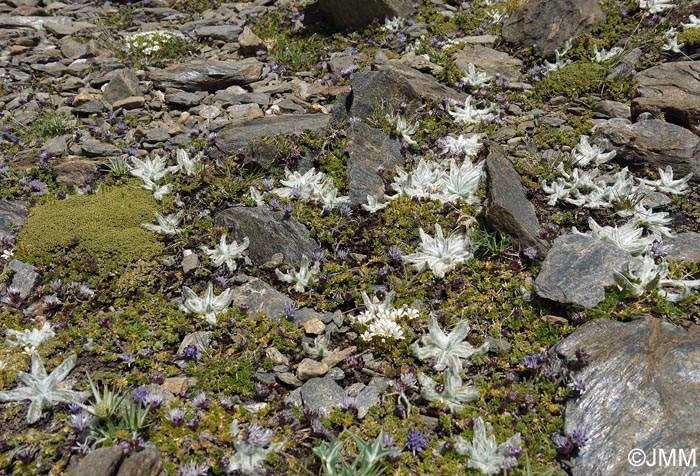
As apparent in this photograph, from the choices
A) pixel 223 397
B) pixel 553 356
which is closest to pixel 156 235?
pixel 223 397

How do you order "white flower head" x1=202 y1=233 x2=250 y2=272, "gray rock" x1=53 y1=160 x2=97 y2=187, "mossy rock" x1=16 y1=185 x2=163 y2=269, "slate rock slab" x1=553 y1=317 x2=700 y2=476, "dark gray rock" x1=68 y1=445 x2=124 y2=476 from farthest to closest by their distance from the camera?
"gray rock" x1=53 y1=160 x2=97 y2=187
"mossy rock" x1=16 y1=185 x2=163 y2=269
"white flower head" x1=202 y1=233 x2=250 y2=272
"slate rock slab" x1=553 y1=317 x2=700 y2=476
"dark gray rock" x1=68 y1=445 x2=124 y2=476

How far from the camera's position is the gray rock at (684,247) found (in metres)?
5.79

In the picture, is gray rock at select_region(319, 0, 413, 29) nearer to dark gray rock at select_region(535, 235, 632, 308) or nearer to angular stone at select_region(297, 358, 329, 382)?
dark gray rock at select_region(535, 235, 632, 308)

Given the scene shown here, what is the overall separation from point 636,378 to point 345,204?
3.69 metres

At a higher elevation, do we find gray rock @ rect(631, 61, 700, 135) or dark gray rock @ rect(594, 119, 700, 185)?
gray rock @ rect(631, 61, 700, 135)

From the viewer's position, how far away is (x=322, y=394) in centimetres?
475

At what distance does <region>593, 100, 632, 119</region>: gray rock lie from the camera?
809cm

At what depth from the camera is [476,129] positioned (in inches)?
317

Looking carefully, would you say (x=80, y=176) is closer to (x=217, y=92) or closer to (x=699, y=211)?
(x=217, y=92)

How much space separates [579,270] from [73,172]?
6.57 metres

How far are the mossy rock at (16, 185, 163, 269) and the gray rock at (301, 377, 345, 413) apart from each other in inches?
104

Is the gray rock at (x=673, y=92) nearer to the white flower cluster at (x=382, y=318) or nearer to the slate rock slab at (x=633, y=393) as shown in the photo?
the slate rock slab at (x=633, y=393)

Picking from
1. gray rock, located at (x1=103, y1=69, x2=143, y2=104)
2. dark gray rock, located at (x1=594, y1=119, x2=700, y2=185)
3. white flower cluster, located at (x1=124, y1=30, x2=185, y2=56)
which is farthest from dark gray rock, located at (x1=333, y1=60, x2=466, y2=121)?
white flower cluster, located at (x1=124, y1=30, x2=185, y2=56)

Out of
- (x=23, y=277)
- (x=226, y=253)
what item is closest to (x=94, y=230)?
(x=23, y=277)
